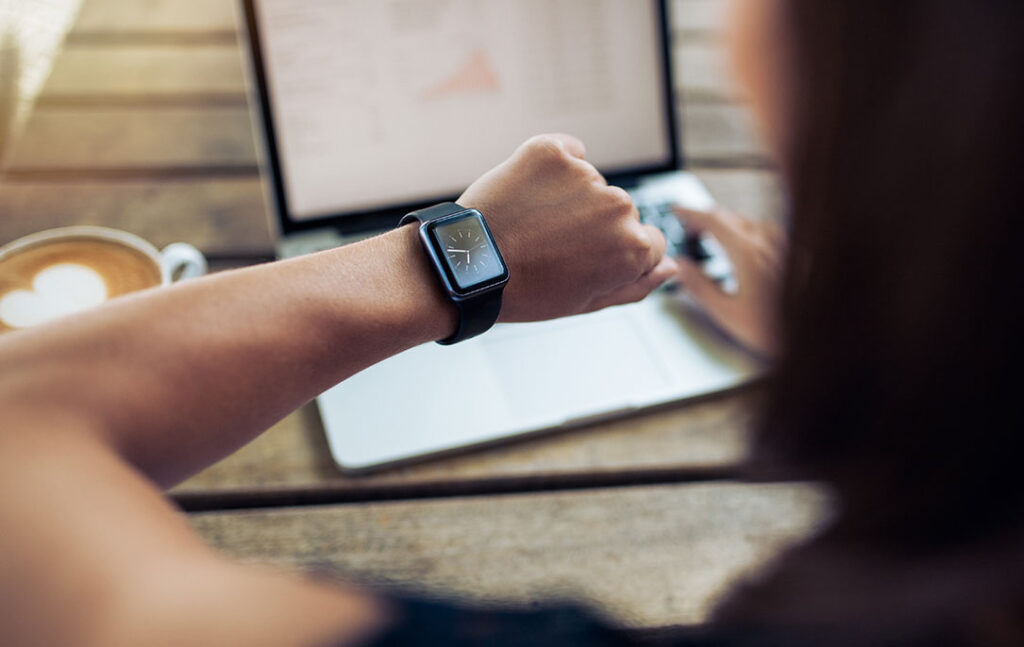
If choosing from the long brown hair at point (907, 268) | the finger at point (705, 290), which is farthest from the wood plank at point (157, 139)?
the long brown hair at point (907, 268)

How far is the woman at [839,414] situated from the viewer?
0.27 metres

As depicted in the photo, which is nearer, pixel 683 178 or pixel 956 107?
pixel 956 107

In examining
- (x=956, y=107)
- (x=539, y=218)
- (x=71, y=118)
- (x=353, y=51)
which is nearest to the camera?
(x=956, y=107)

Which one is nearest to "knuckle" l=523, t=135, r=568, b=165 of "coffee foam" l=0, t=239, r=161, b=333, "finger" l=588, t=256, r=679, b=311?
"finger" l=588, t=256, r=679, b=311

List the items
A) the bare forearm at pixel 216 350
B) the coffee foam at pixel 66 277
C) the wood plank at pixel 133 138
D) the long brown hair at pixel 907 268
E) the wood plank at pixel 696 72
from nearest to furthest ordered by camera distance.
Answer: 1. the long brown hair at pixel 907 268
2. the bare forearm at pixel 216 350
3. the coffee foam at pixel 66 277
4. the wood plank at pixel 133 138
5. the wood plank at pixel 696 72

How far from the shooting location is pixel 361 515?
59cm

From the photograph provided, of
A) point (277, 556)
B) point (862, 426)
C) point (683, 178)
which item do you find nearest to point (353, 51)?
point (683, 178)

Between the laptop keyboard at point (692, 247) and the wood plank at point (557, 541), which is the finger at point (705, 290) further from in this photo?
the wood plank at point (557, 541)

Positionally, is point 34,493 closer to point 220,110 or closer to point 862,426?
point 862,426

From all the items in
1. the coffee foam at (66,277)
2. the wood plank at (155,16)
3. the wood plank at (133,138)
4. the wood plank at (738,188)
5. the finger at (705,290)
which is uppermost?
the wood plank at (155,16)

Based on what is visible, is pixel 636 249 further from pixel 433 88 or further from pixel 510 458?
pixel 433 88

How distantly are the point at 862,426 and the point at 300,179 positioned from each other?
0.59 meters

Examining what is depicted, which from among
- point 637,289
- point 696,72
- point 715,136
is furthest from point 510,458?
point 696,72

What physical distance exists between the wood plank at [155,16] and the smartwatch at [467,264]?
666mm
